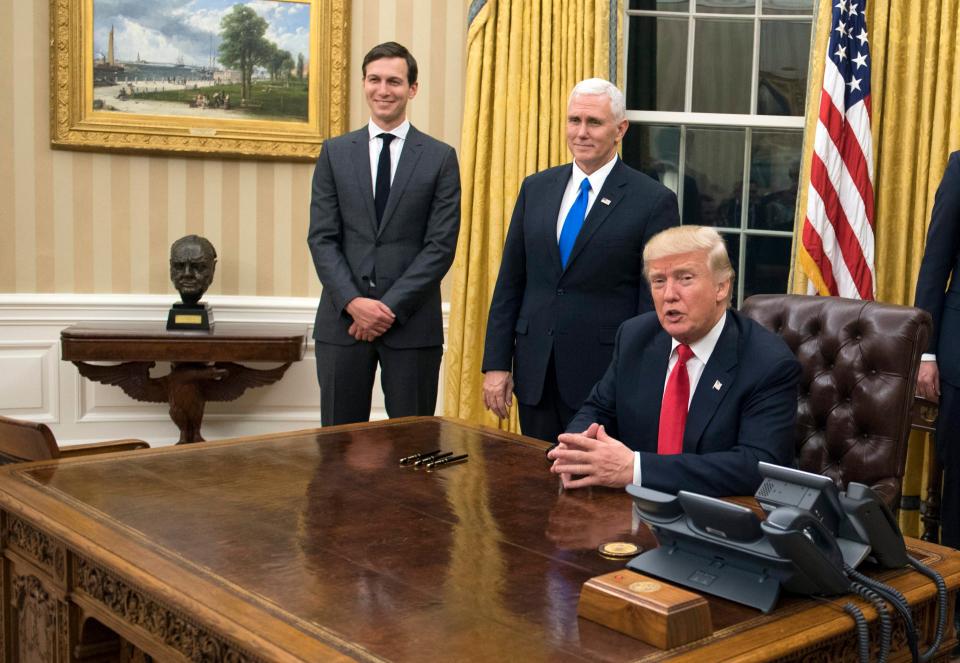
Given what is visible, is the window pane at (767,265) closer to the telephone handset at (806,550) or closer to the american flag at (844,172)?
the american flag at (844,172)

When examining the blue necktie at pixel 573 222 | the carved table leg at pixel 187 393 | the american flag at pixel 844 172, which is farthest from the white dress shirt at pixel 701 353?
the carved table leg at pixel 187 393

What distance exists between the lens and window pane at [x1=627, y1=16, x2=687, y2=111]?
5500 mm

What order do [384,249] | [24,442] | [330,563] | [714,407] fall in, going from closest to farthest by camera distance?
1. [330,563]
2. [714,407]
3. [24,442]
4. [384,249]

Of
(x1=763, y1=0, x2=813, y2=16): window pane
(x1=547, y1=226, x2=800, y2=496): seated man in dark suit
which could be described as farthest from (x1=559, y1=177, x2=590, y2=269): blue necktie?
(x1=763, y1=0, x2=813, y2=16): window pane

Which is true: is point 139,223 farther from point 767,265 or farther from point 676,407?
point 676,407

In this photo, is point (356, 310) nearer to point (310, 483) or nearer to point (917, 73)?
point (310, 483)

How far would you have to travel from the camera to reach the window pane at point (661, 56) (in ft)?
18.0

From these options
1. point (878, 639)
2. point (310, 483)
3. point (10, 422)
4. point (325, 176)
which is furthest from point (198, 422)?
point (878, 639)

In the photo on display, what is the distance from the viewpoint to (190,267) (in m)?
5.09

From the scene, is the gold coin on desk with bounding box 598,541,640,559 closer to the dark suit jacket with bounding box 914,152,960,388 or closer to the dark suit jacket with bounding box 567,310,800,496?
the dark suit jacket with bounding box 567,310,800,496

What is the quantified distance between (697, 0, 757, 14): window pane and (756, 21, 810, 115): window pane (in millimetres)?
104

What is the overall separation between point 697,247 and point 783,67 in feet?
11.0

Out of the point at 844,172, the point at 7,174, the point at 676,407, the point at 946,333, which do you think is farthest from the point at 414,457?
the point at 7,174

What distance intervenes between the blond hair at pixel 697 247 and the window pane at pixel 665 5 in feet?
11.0
